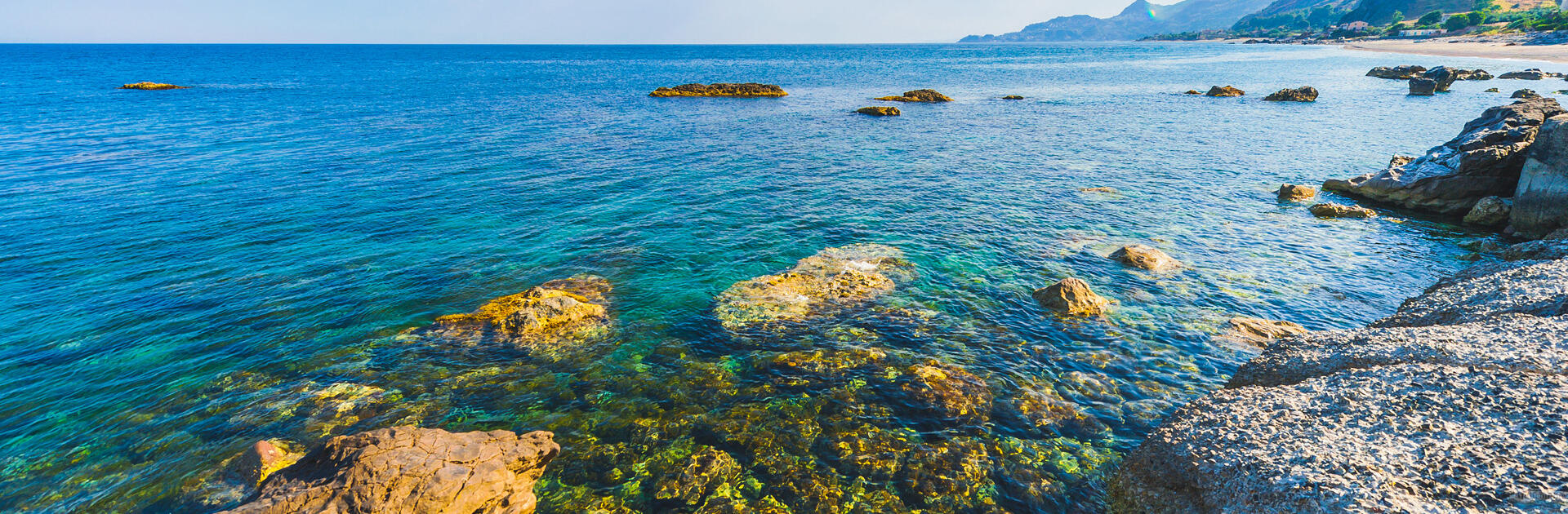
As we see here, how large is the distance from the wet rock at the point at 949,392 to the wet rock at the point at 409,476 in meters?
8.92

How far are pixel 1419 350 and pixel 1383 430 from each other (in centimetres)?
408

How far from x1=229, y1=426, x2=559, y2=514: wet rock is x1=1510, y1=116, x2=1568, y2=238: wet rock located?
121ft

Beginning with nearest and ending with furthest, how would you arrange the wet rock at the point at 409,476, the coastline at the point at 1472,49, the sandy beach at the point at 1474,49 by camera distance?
the wet rock at the point at 409,476 → the coastline at the point at 1472,49 → the sandy beach at the point at 1474,49

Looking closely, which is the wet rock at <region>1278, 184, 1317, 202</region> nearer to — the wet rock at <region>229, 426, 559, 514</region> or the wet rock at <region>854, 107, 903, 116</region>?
the wet rock at <region>229, 426, 559, 514</region>

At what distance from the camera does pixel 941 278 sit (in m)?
22.7

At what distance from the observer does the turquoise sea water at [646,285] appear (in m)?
13.2

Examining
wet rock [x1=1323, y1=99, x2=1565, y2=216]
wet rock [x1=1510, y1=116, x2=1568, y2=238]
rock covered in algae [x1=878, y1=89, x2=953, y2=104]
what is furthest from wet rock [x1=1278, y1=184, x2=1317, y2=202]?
rock covered in algae [x1=878, y1=89, x2=953, y2=104]

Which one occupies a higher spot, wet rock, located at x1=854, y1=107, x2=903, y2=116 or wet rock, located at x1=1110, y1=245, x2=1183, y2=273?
wet rock, located at x1=854, y1=107, x2=903, y2=116

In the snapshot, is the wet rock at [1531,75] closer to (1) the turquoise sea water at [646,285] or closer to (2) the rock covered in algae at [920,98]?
(1) the turquoise sea water at [646,285]

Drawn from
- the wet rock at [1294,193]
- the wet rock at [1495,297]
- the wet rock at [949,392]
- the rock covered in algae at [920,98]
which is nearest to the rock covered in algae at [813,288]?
the wet rock at [949,392]

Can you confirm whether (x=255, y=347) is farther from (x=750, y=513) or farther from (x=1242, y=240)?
(x=1242, y=240)

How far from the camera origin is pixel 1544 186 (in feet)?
77.7

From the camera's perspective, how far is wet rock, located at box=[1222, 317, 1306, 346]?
694 inches

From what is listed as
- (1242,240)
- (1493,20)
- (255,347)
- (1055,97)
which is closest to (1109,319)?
(1242,240)
